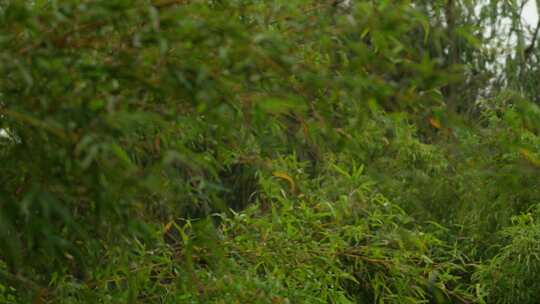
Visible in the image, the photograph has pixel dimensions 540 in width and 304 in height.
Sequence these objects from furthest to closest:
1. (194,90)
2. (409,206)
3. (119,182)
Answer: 1. (409,206)
2. (119,182)
3. (194,90)

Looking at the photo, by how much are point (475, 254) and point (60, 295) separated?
3778 millimetres

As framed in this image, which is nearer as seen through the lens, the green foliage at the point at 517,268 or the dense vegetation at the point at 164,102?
the dense vegetation at the point at 164,102

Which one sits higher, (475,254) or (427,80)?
(427,80)

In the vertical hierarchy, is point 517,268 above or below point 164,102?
below

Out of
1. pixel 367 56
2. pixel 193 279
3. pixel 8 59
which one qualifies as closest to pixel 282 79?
pixel 367 56

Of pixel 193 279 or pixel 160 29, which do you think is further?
pixel 193 279

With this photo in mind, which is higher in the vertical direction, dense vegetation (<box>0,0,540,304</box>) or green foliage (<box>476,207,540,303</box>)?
dense vegetation (<box>0,0,540,304</box>)

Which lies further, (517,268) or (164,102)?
(517,268)

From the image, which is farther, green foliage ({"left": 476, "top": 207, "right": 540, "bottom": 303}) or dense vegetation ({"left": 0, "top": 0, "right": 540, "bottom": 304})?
green foliage ({"left": 476, "top": 207, "right": 540, "bottom": 303})

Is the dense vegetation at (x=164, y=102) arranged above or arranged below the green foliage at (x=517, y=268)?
above

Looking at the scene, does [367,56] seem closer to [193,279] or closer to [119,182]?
[119,182]

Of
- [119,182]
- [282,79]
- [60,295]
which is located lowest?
[60,295]

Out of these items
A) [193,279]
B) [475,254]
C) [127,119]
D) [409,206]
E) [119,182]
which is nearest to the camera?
[127,119]

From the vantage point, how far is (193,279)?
297 cm
